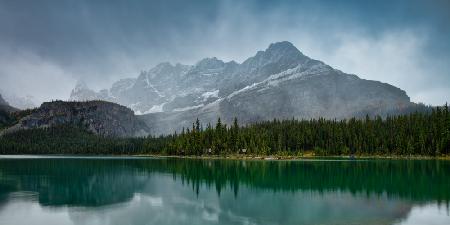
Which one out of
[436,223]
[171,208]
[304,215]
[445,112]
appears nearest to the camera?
[436,223]

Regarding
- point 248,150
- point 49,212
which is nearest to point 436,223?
point 49,212

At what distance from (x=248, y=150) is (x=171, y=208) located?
502ft

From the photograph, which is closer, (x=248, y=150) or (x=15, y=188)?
(x=15, y=188)

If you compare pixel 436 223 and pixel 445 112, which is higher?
pixel 445 112

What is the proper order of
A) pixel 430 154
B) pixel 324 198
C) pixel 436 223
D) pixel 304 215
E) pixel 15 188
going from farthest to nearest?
pixel 430 154
pixel 15 188
pixel 324 198
pixel 304 215
pixel 436 223

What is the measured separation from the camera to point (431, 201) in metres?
51.1

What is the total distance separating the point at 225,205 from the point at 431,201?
84.9ft

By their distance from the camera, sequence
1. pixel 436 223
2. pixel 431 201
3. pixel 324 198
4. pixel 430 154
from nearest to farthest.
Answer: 1. pixel 436 223
2. pixel 431 201
3. pixel 324 198
4. pixel 430 154

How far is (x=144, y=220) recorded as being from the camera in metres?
39.8

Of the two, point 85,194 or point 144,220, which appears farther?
point 85,194

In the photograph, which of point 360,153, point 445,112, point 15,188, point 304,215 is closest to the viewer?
point 304,215

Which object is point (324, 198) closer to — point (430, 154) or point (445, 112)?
point (430, 154)

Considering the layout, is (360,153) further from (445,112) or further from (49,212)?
(49,212)

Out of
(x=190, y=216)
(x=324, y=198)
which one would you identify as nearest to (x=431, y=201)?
(x=324, y=198)
